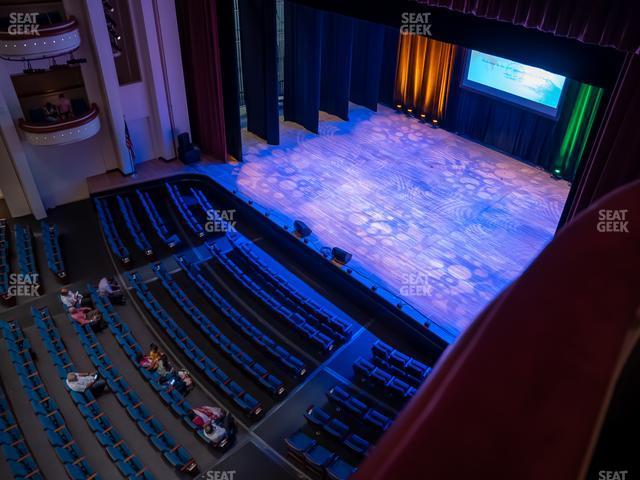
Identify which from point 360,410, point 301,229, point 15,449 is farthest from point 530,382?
point 301,229

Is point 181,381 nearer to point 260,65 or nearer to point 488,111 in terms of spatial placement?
point 260,65

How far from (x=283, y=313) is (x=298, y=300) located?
451mm

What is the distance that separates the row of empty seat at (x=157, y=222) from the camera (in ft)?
31.6

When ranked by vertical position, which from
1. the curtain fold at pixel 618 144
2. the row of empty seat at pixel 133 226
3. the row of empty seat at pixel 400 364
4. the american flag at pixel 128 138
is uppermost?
the curtain fold at pixel 618 144

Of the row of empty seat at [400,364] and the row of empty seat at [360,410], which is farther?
the row of empty seat at [400,364]

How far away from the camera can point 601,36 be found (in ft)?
18.9

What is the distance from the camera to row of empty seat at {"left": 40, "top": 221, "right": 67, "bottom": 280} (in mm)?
8703

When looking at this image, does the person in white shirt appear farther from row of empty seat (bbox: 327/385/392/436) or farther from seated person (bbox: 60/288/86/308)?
row of empty seat (bbox: 327/385/392/436)

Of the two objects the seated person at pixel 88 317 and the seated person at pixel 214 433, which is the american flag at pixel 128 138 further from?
the seated person at pixel 214 433

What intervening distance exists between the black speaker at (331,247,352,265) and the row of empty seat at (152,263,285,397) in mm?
2424

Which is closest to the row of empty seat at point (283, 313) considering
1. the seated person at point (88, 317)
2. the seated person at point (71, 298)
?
the seated person at point (88, 317)

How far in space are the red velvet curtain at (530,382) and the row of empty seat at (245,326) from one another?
5.64m

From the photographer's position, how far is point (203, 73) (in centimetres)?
1144

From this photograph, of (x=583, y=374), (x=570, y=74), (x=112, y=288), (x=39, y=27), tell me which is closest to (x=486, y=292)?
(x=570, y=74)
